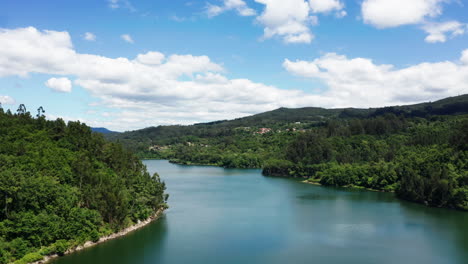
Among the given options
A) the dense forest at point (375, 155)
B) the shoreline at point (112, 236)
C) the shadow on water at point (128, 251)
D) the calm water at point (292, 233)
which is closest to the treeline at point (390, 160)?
the dense forest at point (375, 155)

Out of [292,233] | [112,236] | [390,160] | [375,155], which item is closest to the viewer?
[112,236]

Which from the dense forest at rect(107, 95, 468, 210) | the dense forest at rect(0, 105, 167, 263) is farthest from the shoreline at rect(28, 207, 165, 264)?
the dense forest at rect(107, 95, 468, 210)

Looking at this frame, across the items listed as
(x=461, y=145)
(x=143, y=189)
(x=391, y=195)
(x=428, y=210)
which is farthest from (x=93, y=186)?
(x=461, y=145)

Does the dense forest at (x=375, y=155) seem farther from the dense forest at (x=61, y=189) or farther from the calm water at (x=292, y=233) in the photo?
the dense forest at (x=61, y=189)

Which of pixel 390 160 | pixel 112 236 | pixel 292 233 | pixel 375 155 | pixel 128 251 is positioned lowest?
pixel 292 233

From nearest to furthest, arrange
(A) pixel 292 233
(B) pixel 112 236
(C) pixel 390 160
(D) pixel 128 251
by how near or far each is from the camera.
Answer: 1. (D) pixel 128 251
2. (B) pixel 112 236
3. (A) pixel 292 233
4. (C) pixel 390 160

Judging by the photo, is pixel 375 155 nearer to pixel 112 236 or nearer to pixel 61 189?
pixel 112 236

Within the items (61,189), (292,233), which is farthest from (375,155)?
(61,189)
